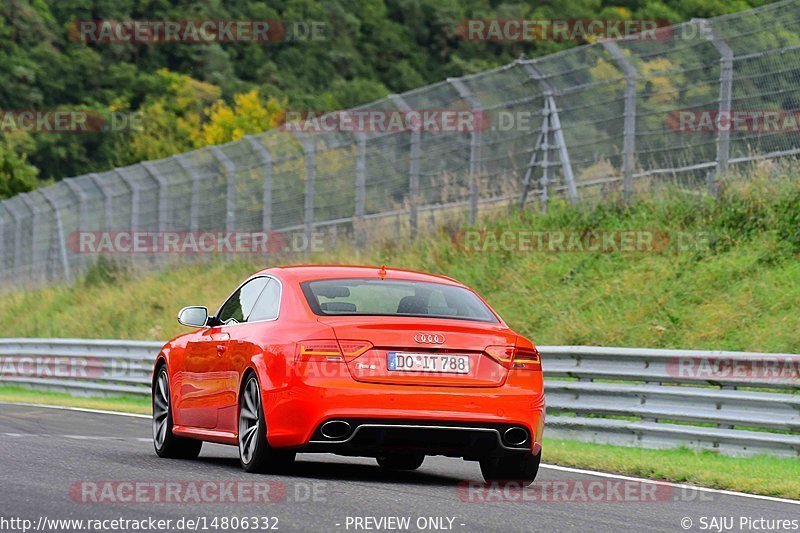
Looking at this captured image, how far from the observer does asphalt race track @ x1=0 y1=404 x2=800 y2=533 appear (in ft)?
24.8

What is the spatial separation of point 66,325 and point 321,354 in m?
25.2

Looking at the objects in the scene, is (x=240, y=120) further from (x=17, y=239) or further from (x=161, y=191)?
(x=161, y=191)

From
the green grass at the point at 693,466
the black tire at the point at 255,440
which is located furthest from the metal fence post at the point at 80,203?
the black tire at the point at 255,440

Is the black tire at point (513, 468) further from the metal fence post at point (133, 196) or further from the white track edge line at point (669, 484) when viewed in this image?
the metal fence post at point (133, 196)

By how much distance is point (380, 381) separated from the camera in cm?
930

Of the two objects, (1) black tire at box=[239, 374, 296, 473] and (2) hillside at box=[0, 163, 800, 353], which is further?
(2) hillside at box=[0, 163, 800, 353]

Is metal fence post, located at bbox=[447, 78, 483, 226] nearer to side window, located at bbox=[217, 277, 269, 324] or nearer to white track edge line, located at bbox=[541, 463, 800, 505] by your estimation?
white track edge line, located at bbox=[541, 463, 800, 505]

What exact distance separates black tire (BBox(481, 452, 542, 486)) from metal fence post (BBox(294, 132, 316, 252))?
56.3 feet

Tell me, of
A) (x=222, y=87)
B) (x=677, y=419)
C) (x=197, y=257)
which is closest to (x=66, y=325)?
(x=197, y=257)

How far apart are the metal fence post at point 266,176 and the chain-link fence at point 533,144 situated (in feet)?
0.08

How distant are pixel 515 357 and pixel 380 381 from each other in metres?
0.92

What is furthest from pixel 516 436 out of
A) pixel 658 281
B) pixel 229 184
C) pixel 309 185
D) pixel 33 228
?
pixel 33 228

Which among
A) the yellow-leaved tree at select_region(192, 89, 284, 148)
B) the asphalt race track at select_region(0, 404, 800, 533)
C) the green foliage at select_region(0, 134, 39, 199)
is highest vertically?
the yellow-leaved tree at select_region(192, 89, 284, 148)

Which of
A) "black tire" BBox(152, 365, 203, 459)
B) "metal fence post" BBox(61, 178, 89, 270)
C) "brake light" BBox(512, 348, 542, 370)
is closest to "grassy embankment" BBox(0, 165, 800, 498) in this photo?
"brake light" BBox(512, 348, 542, 370)
